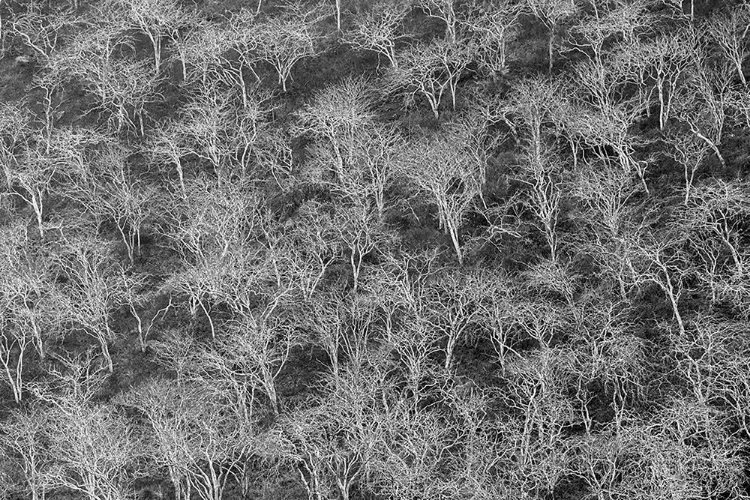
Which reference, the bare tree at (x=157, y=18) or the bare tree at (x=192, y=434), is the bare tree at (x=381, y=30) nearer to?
the bare tree at (x=157, y=18)

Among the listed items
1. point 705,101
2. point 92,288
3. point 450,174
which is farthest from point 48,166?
point 705,101

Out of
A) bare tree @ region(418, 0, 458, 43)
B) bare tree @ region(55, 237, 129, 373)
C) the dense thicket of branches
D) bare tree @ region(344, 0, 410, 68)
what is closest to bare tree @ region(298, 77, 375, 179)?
the dense thicket of branches

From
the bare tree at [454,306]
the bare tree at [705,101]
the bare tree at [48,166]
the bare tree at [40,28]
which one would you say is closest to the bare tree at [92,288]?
the bare tree at [48,166]

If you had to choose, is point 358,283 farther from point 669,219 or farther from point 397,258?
point 669,219

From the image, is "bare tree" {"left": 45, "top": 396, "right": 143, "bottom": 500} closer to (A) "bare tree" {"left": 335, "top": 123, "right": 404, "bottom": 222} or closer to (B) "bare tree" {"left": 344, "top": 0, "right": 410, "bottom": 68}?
(A) "bare tree" {"left": 335, "top": 123, "right": 404, "bottom": 222}

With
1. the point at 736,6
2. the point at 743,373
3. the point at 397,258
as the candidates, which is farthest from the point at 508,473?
the point at 736,6

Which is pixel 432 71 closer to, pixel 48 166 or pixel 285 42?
pixel 285 42

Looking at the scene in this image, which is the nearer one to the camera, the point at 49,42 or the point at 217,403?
the point at 217,403

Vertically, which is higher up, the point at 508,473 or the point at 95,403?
the point at 508,473

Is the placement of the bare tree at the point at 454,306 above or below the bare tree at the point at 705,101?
below
